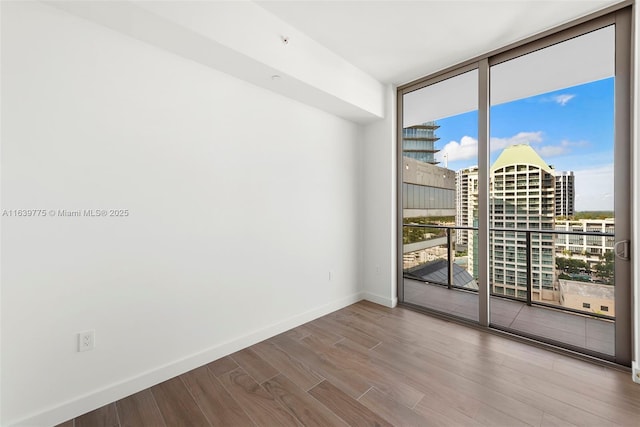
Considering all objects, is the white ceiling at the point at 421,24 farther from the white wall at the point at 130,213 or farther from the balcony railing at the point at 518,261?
the balcony railing at the point at 518,261

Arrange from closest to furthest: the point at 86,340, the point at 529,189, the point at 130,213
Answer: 1. the point at 86,340
2. the point at 130,213
3. the point at 529,189

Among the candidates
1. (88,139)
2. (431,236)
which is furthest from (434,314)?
(88,139)

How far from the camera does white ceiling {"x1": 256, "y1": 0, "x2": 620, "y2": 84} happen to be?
2.05m

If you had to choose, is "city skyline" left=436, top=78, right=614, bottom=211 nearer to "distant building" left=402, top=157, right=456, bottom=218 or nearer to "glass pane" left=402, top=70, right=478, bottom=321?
"glass pane" left=402, top=70, right=478, bottom=321

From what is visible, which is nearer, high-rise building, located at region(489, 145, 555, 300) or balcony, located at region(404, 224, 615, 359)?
balcony, located at region(404, 224, 615, 359)

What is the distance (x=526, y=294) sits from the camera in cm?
334

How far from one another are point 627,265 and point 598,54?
1.83 meters

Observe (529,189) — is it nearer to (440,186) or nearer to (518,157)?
(518,157)

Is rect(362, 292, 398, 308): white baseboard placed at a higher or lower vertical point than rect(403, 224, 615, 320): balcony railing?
lower

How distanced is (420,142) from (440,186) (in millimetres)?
613

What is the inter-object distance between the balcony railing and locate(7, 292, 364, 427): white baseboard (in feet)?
6.35

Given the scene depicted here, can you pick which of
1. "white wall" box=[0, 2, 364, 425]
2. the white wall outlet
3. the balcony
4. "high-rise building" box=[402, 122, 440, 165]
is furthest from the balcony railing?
the white wall outlet

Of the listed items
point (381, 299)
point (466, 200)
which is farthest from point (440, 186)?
point (381, 299)

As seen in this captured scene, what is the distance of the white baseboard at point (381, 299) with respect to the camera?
337cm
